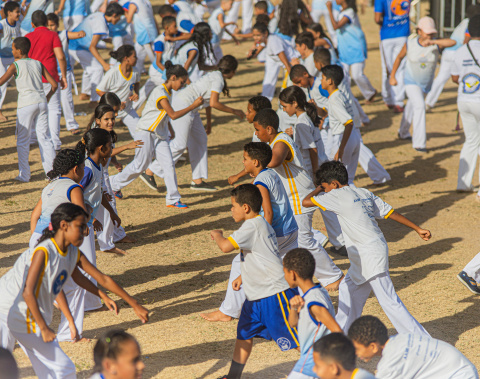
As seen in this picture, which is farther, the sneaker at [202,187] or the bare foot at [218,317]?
the sneaker at [202,187]

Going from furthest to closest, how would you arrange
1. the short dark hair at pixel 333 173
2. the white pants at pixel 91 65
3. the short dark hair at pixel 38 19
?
the white pants at pixel 91 65
the short dark hair at pixel 38 19
the short dark hair at pixel 333 173

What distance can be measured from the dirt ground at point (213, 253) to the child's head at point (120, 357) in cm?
155

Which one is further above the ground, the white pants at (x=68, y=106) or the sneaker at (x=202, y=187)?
the white pants at (x=68, y=106)

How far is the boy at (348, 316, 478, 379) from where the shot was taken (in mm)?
3699

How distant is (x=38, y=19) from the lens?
9.95 m

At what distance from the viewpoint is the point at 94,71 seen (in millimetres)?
12141

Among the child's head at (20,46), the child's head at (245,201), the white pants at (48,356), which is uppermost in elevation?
the child's head at (20,46)

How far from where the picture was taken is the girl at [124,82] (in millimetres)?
9242

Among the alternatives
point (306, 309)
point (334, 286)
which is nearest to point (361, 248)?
point (306, 309)

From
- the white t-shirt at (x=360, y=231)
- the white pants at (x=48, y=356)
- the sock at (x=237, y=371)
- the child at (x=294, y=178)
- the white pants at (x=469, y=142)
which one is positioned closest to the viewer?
the white pants at (x=48, y=356)

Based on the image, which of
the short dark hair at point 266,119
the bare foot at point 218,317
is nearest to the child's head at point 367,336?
the bare foot at point 218,317

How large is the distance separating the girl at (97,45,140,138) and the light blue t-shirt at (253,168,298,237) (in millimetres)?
4434

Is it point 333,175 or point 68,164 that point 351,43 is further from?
point 68,164

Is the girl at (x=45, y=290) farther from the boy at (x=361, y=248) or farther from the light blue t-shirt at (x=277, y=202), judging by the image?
the boy at (x=361, y=248)
